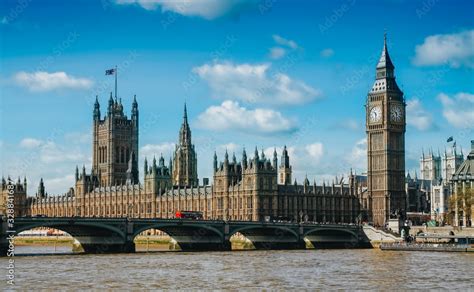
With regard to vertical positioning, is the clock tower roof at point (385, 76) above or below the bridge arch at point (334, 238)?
above

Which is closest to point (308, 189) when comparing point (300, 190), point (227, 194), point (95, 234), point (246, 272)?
point (300, 190)

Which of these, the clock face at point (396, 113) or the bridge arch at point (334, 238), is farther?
the clock face at point (396, 113)

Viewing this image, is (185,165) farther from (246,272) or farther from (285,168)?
(246,272)

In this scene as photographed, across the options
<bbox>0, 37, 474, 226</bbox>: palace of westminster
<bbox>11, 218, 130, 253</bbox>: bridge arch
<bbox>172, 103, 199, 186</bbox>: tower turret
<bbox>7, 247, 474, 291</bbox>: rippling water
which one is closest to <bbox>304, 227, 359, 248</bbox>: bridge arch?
<bbox>0, 37, 474, 226</bbox>: palace of westminster

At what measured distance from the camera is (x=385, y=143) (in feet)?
522

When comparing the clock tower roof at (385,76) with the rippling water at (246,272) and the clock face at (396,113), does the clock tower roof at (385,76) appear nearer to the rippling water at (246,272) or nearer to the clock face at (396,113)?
the clock face at (396,113)

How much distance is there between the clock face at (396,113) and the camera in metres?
159

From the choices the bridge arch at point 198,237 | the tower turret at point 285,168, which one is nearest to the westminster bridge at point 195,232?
the bridge arch at point 198,237

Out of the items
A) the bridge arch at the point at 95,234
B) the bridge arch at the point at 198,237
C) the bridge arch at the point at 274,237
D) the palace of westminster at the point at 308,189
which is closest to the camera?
the bridge arch at the point at 95,234

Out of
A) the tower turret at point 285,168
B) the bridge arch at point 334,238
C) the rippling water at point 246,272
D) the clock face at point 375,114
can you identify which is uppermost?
the clock face at point 375,114

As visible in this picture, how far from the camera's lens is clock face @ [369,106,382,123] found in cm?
15988

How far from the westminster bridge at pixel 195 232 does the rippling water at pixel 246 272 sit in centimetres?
402

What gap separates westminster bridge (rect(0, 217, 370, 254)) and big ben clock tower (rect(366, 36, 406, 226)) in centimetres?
2907

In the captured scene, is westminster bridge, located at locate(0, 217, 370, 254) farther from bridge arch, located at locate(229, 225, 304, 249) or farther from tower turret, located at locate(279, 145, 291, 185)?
tower turret, located at locate(279, 145, 291, 185)
